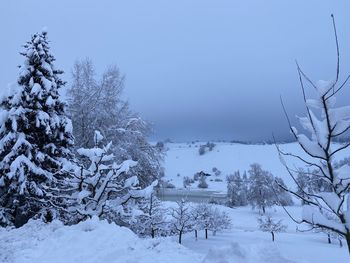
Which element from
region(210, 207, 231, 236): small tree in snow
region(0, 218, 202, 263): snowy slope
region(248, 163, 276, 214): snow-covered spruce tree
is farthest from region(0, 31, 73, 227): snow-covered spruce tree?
region(248, 163, 276, 214): snow-covered spruce tree

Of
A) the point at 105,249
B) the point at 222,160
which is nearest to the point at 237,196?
the point at 105,249

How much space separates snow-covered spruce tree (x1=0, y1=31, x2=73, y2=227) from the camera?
11.9 meters

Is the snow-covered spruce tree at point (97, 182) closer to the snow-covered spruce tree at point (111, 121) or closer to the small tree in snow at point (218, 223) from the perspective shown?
the snow-covered spruce tree at point (111, 121)

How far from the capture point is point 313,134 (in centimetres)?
312

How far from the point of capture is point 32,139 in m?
12.8

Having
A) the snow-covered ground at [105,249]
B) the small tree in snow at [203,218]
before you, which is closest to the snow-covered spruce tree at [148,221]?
the snow-covered ground at [105,249]

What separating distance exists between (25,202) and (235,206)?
73.6 m

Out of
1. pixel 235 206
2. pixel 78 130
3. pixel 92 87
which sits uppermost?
pixel 92 87

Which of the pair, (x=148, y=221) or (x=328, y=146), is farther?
(x=148, y=221)

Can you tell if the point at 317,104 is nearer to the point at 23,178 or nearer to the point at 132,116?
the point at 23,178

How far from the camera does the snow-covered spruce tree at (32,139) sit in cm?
1192

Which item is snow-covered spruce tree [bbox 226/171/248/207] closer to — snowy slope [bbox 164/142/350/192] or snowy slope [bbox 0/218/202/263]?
snowy slope [bbox 164/142/350/192]

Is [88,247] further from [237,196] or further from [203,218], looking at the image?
[237,196]

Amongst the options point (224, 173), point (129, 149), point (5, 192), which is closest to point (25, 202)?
point (5, 192)
